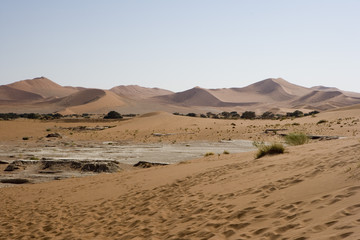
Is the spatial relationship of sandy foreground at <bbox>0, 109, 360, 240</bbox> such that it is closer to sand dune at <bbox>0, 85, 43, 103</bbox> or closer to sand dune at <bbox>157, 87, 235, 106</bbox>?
A: sand dune at <bbox>157, 87, 235, 106</bbox>

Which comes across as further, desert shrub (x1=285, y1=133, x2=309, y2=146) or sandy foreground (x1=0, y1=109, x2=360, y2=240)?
desert shrub (x1=285, y1=133, x2=309, y2=146)

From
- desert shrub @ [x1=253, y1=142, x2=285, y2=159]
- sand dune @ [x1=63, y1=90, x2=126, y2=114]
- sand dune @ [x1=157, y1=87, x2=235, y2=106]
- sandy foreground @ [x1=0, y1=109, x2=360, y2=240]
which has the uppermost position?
sand dune @ [x1=157, y1=87, x2=235, y2=106]

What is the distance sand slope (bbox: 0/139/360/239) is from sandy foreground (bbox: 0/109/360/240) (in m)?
0.02

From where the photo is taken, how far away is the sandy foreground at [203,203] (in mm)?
5730

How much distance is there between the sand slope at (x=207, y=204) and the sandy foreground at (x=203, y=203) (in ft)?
0.06

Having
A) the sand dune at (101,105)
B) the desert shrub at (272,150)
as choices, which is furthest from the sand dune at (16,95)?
the desert shrub at (272,150)

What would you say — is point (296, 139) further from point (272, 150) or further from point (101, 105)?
point (101, 105)

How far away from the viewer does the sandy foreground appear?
18.8ft

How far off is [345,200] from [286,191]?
1.62 metres

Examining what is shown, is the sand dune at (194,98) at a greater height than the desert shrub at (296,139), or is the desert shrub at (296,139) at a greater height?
the sand dune at (194,98)

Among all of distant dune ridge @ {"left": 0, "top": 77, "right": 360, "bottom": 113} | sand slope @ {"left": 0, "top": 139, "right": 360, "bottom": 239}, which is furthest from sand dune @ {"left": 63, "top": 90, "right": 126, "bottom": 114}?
sand slope @ {"left": 0, "top": 139, "right": 360, "bottom": 239}

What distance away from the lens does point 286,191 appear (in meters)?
7.39

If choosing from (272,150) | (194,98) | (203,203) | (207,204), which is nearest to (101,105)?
(194,98)

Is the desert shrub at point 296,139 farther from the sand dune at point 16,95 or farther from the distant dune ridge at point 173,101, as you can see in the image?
the sand dune at point 16,95
